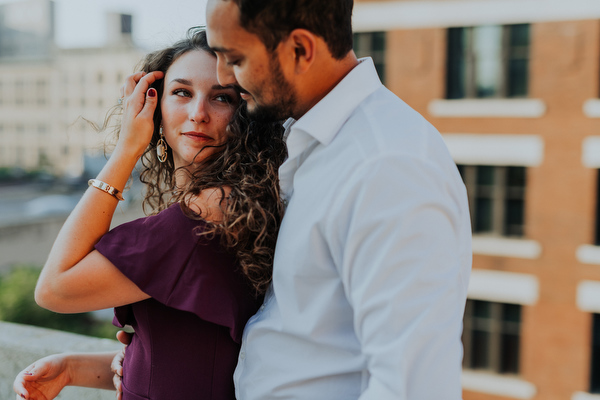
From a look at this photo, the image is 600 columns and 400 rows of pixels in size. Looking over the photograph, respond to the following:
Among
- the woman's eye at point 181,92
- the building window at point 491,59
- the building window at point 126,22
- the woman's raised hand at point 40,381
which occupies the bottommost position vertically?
the woman's raised hand at point 40,381

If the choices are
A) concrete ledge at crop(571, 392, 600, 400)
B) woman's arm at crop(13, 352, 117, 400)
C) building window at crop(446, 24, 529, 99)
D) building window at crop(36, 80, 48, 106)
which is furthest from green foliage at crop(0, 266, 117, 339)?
building window at crop(36, 80, 48, 106)

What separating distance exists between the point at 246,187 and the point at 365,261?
46cm

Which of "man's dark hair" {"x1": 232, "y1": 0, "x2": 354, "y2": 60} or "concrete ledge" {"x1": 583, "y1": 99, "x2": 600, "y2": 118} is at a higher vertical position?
"concrete ledge" {"x1": 583, "y1": 99, "x2": 600, "y2": 118}

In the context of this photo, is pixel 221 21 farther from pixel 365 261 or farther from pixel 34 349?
pixel 34 349

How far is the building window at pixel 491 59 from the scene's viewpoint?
11992mm

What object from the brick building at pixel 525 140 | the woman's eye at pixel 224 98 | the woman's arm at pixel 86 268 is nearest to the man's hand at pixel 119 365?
the woman's arm at pixel 86 268

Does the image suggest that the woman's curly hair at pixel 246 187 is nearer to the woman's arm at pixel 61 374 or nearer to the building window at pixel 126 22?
the woman's arm at pixel 61 374

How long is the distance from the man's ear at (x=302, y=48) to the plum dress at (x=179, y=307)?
417 mm

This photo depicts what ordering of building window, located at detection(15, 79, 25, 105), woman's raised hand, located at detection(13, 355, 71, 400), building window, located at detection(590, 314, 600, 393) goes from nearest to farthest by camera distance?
woman's raised hand, located at detection(13, 355, 71, 400), building window, located at detection(590, 314, 600, 393), building window, located at detection(15, 79, 25, 105)

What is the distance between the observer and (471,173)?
1256 centimetres

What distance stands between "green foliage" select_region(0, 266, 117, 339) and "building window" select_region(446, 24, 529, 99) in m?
11.2

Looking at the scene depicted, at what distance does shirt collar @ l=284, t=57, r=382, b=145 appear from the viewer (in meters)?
1.17

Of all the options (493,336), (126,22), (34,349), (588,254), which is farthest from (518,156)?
(126,22)

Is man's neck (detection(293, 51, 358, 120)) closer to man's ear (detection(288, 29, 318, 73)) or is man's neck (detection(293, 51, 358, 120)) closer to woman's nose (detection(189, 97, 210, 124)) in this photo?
man's ear (detection(288, 29, 318, 73))
